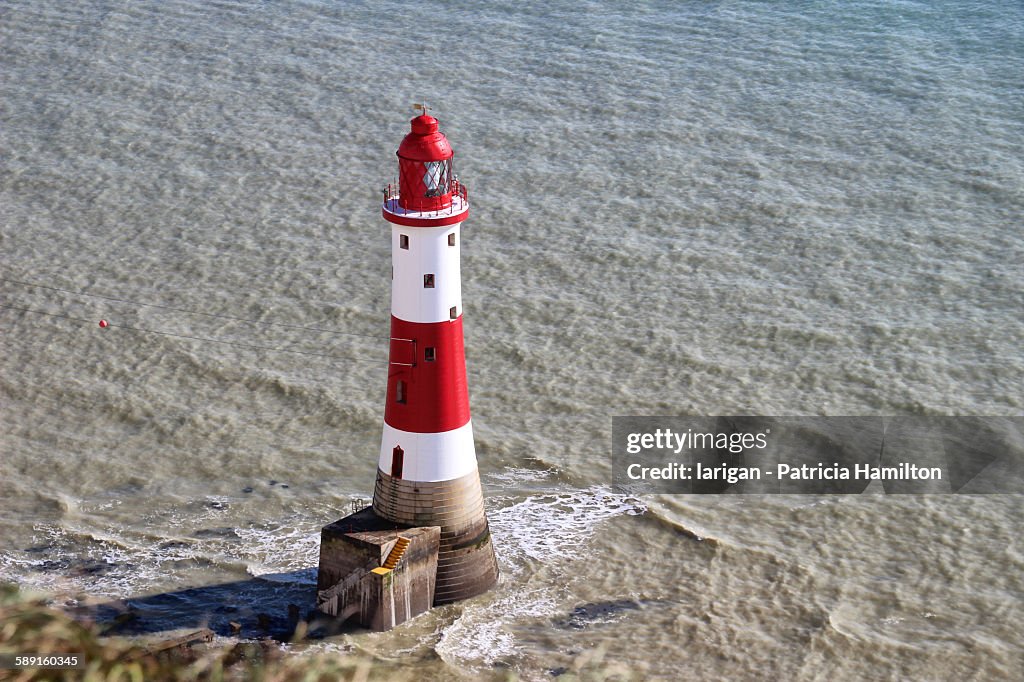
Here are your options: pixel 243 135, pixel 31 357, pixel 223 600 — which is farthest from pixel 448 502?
pixel 243 135

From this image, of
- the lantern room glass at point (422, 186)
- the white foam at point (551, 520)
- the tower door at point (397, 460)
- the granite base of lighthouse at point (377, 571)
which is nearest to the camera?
the lantern room glass at point (422, 186)

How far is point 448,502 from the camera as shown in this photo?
2833 cm

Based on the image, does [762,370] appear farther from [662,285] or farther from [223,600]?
[223,600]

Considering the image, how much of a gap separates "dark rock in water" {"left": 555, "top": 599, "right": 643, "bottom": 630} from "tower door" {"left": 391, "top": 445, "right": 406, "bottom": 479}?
4231 millimetres

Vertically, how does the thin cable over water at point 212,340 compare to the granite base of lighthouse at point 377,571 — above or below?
above

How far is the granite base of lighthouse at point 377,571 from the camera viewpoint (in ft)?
90.4

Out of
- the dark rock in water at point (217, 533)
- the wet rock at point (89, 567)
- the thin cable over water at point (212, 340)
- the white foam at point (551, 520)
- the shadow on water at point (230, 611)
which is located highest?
the thin cable over water at point (212, 340)

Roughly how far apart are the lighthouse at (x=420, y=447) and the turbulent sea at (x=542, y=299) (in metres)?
0.87

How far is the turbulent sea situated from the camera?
29875 millimetres

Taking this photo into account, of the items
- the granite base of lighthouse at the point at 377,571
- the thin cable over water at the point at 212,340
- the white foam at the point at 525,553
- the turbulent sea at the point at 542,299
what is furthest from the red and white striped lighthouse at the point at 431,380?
the thin cable over water at the point at 212,340

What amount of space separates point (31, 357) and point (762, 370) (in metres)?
18.8

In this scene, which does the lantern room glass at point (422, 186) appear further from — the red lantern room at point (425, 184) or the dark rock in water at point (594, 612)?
the dark rock in water at point (594, 612)

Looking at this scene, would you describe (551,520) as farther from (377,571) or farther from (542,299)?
(542,299)

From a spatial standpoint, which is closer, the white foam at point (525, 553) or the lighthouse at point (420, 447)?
the lighthouse at point (420, 447)
